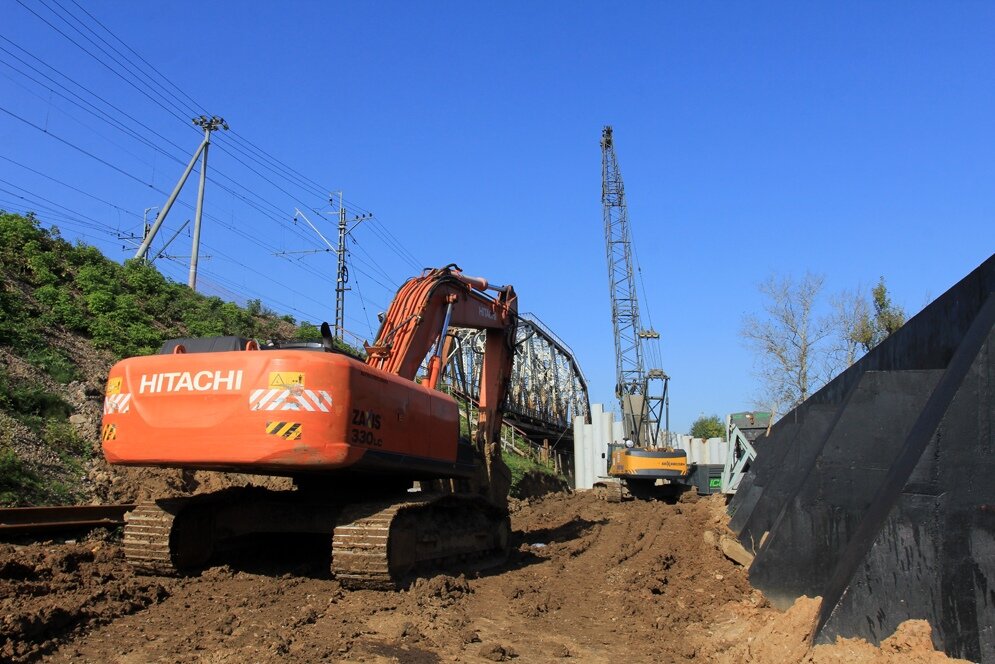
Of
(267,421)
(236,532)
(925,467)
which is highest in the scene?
(267,421)

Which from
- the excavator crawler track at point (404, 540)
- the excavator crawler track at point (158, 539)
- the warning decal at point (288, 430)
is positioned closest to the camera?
the warning decal at point (288, 430)

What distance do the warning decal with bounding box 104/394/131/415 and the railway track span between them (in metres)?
2.20

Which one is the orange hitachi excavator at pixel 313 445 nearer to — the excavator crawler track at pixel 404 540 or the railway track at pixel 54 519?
the excavator crawler track at pixel 404 540

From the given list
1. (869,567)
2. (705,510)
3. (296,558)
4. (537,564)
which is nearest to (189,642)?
(296,558)

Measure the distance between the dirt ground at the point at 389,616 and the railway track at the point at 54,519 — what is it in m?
0.27

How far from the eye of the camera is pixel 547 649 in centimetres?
639

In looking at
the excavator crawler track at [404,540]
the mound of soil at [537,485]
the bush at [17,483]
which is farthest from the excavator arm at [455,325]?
the mound of soil at [537,485]

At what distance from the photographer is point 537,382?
45.9 meters

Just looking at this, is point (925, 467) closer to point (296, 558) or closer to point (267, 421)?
point (267, 421)

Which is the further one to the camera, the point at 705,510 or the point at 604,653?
the point at 705,510

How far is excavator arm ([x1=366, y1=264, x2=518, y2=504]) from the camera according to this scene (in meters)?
A: 9.91

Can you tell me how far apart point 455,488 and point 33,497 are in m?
6.03

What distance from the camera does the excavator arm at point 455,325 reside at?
32.5 ft

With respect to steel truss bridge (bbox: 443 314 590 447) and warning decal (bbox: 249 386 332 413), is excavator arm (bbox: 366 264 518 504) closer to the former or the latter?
warning decal (bbox: 249 386 332 413)
